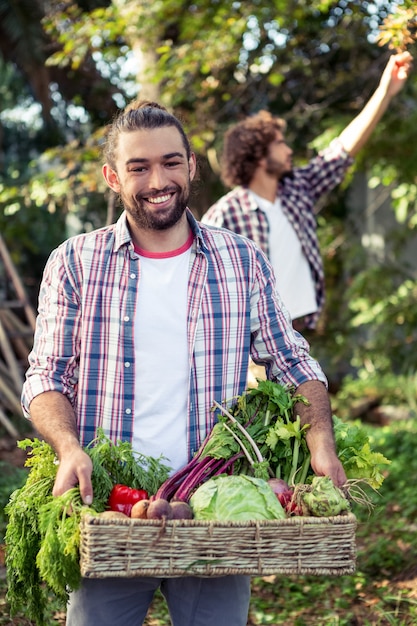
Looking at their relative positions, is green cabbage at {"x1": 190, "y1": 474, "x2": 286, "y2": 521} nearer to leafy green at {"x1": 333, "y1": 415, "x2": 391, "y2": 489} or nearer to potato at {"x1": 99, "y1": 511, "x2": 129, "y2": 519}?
potato at {"x1": 99, "y1": 511, "x2": 129, "y2": 519}

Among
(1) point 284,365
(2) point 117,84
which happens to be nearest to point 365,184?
(2) point 117,84

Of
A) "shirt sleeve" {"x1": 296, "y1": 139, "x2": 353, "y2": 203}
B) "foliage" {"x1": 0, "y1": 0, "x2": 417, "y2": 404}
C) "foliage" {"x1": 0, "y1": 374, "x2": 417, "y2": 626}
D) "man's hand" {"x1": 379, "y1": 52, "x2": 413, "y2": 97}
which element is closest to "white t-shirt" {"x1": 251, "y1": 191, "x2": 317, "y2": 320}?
"shirt sleeve" {"x1": 296, "y1": 139, "x2": 353, "y2": 203}

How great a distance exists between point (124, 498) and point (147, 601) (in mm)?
406

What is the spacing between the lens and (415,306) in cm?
848

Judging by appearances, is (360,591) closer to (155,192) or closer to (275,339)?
(275,339)

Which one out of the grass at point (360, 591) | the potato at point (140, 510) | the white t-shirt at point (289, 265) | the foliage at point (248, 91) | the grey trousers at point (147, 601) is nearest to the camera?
the potato at point (140, 510)

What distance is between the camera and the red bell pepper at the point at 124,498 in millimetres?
2609

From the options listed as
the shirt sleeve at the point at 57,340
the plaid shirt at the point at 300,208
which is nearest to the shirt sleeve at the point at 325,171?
the plaid shirt at the point at 300,208

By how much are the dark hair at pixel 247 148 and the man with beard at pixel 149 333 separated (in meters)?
2.49

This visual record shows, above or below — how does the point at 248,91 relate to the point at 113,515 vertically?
above

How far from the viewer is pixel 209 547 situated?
237 centimetres

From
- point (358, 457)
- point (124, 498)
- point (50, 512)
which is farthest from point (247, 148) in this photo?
point (50, 512)

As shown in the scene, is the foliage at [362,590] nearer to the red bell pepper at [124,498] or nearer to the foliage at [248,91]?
the red bell pepper at [124,498]

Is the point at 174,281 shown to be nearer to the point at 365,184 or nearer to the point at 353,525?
the point at 353,525
